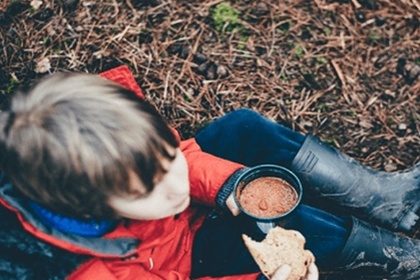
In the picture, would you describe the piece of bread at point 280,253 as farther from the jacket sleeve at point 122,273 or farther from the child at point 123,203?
the jacket sleeve at point 122,273

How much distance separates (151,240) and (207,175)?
31cm

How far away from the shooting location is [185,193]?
5.52 ft

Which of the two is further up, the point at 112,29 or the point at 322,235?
the point at 112,29

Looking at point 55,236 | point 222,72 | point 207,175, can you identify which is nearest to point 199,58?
point 222,72

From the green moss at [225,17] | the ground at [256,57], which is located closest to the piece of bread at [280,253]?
the ground at [256,57]

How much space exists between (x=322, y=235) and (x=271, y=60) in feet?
2.84

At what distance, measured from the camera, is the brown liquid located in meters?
1.89

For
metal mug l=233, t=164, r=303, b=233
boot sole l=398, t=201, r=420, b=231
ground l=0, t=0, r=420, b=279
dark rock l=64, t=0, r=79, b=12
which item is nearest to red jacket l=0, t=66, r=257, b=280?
metal mug l=233, t=164, r=303, b=233

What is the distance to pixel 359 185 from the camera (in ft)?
7.43

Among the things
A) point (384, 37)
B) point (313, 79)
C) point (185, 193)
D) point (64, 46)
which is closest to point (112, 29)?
point (64, 46)

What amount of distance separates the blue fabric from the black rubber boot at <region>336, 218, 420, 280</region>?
0.83 meters

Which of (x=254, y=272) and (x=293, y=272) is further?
(x=254, y=272)

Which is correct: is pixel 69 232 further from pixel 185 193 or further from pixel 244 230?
pixel 244 230

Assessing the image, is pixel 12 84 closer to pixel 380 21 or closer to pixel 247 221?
pixel 247 221
